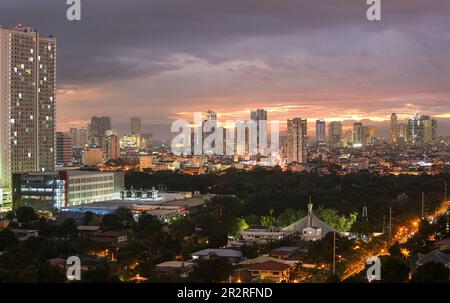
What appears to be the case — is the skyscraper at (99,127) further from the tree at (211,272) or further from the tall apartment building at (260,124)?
the tree at (211,272)

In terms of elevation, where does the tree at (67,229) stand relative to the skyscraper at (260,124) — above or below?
below

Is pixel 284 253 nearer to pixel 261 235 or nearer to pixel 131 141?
pixel 261 235

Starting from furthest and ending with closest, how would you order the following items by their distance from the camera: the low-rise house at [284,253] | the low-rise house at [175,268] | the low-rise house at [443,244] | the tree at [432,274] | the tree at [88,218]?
the tree at [88,218]
the low-rise house at [443,244]
the low-rise house at [284,253]
the low-rise house at [175,268]
the tree at [432,274]

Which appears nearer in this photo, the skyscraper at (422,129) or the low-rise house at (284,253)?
the low-rise house at (284,253)

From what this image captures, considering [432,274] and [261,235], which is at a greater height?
[432,274]

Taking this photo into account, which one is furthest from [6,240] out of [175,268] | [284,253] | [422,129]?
[422,129]

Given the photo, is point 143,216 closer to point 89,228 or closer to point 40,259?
point 89,228

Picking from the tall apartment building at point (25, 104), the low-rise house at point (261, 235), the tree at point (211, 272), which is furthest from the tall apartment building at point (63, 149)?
the tree at point (211, 272)
